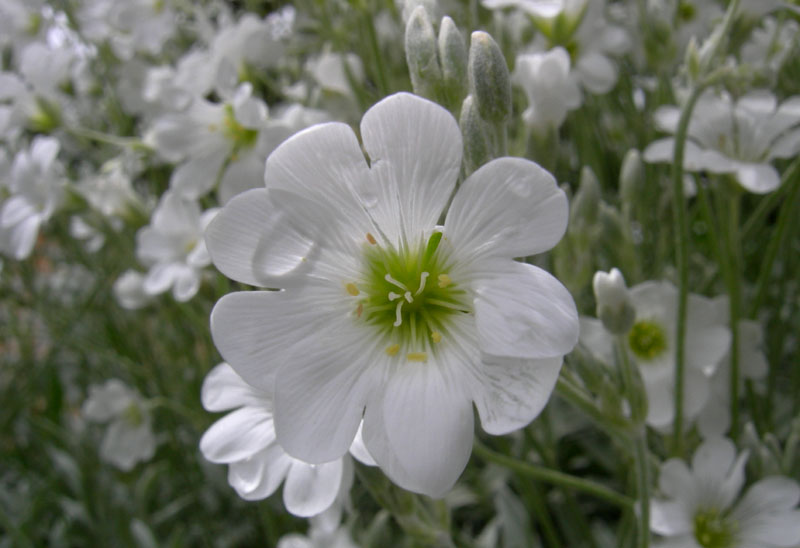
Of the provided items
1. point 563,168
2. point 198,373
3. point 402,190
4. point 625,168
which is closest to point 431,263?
point 402,190

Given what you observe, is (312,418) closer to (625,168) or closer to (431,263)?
(431,263)

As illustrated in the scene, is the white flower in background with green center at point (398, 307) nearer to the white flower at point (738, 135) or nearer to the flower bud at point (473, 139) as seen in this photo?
the flower bud at point (473, 139)

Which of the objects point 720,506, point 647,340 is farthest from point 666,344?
point 720,506

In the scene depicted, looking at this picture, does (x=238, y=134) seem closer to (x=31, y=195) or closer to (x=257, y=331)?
(x=31, y=195)

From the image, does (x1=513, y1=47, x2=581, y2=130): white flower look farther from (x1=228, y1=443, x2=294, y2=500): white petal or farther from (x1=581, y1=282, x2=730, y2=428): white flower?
(x1=228, y1=443, x2=294, y2=500): white petal

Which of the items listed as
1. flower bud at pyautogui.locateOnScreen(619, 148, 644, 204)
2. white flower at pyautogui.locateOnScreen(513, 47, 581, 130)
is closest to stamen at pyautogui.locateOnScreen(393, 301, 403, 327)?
white flower at pyautogui.locateOnScreen(513, 47, 581, 130)

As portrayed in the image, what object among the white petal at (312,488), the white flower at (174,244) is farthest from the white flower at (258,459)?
the white flower at (174,244)
